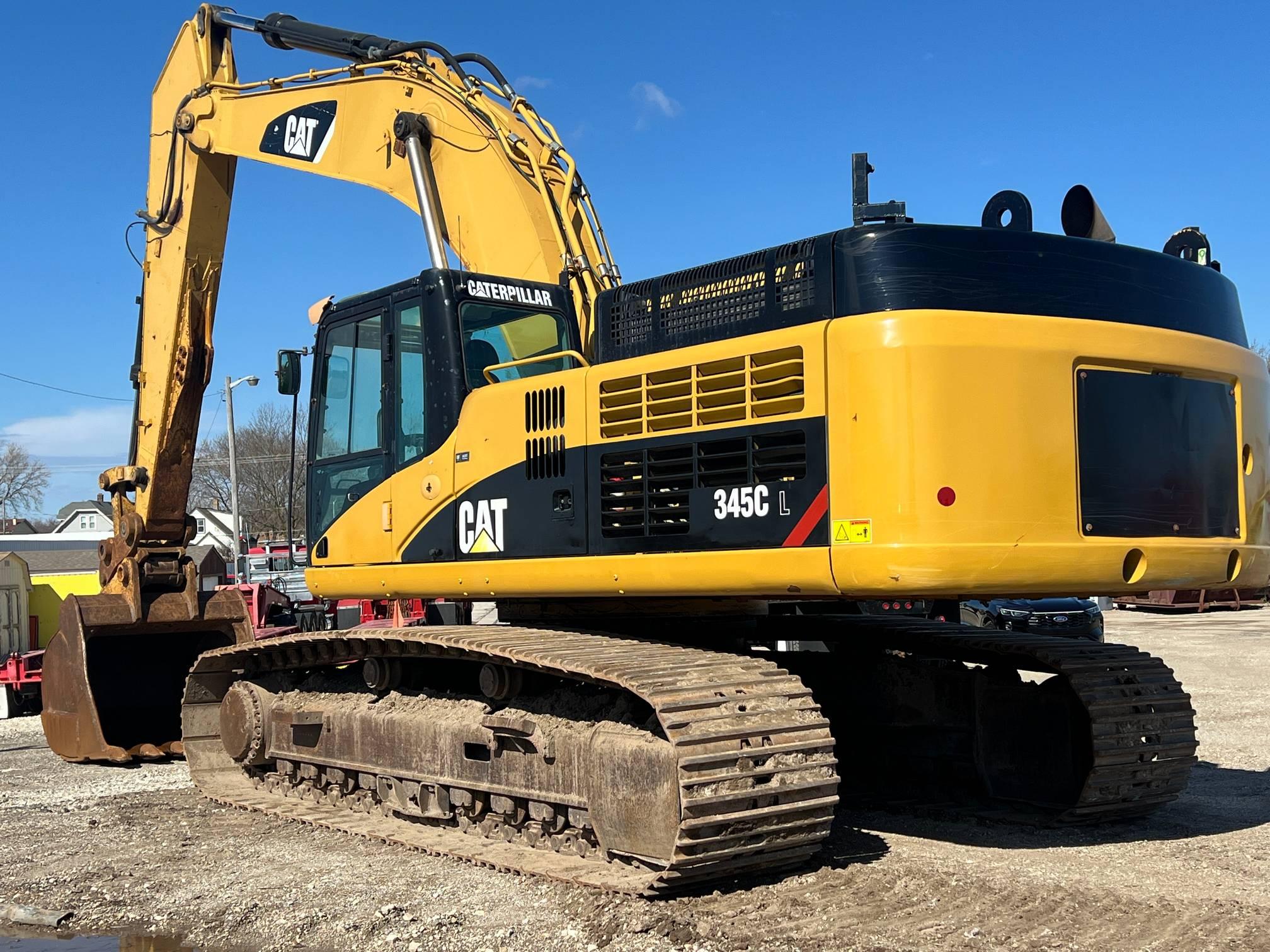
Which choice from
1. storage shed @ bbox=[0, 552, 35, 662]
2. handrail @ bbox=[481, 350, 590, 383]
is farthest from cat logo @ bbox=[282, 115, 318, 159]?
storage shed @ bbox=[0, 552, 35, 662]

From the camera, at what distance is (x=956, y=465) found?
5.77m

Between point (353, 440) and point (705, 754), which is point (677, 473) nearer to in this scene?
point (705, 754)

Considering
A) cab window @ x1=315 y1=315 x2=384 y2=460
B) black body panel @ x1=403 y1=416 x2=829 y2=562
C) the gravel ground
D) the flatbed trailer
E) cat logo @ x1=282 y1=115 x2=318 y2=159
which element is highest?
cat logo @ x1=282 y1=115 x2=318 y2=159

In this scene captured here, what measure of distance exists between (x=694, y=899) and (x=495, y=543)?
2.38 m

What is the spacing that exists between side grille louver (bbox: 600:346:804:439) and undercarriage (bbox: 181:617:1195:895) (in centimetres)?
117

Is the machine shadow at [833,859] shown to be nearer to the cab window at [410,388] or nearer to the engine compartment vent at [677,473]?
the engine compartment vent at [677,473]

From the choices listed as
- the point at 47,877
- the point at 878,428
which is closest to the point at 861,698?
the point at 878,428

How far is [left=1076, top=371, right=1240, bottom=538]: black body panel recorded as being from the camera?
609 cm

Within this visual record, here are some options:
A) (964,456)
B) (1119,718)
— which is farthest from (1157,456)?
(1119,718)

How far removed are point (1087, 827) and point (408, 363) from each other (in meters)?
4.84

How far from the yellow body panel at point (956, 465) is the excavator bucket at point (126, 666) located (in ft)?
19.0

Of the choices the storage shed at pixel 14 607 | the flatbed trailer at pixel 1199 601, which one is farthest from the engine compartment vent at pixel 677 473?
the flatbed trailer at pixel 1199 601

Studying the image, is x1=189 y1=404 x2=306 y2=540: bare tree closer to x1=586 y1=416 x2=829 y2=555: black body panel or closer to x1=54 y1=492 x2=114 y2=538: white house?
x1=54 y1=492 x2=114 y2=538: white house

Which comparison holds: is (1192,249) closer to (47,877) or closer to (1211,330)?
(1211,330)
